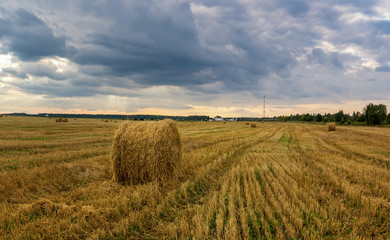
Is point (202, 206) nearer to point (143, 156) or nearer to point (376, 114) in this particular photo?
point (143, 156)

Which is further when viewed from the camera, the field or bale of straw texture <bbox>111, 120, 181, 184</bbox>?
bale of straw texture <bbox>111, 120, 181, 184</bbox>

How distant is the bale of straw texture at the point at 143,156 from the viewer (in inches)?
268

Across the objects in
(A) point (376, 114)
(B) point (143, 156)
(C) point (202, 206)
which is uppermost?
(A) point (376, 114)

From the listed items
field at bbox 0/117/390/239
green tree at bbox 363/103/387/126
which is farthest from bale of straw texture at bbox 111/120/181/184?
green tree at bbox 363/103/387/126

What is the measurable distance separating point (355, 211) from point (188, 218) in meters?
3.91

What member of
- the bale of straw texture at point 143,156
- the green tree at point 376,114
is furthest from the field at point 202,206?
the green tree at point 376,114

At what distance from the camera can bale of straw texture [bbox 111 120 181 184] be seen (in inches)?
268

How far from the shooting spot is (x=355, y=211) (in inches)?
179

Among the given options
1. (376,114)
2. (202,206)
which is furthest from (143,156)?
(376,114)

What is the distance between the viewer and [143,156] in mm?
6848

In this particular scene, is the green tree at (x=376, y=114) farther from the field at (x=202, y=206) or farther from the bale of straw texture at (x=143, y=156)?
the bale of straw texture at (x=143, y=156)

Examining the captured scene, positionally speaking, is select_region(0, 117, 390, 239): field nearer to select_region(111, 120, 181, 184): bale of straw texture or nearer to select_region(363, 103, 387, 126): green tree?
select_region(111, 120, 181, 184): bale of straw texture

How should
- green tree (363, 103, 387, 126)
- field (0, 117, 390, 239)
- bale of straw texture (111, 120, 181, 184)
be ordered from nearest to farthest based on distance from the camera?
1. field (0, 117, 390, 239)
2. bale of straw texture (111, 120, 181, 184)
3. green tree (363, 103, 387, 126)

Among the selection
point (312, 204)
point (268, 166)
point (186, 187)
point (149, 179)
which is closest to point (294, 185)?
point (312, 204)
